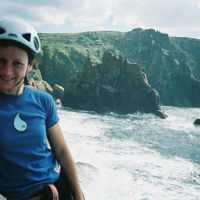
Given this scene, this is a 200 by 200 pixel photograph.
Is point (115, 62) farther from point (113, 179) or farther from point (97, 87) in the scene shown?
point (113, 179)

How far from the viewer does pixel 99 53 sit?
19412 centimetres

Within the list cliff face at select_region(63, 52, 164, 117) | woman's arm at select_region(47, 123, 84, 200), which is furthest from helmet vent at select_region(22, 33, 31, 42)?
cliff face at select_region(63, 52, 164, 117)

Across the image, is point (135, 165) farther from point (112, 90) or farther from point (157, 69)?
point (157, 69)

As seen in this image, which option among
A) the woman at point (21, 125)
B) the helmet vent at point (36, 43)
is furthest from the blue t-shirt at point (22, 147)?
the helmet vent at point (36, 43)

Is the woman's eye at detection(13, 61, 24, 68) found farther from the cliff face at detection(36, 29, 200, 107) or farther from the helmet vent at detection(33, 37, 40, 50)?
the cliff face at detection(36, 29, 200, 107)

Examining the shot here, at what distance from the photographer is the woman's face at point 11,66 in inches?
123

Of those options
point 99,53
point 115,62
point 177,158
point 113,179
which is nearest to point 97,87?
point 115,62

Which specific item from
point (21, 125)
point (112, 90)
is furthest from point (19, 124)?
Result: point (112, 90)

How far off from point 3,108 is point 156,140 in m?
50.0

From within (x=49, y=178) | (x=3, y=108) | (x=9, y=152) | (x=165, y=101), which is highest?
(x=3, y=108)

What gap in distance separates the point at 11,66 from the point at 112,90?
100478 millimetres

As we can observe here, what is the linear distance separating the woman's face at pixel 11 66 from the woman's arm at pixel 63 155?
588mm

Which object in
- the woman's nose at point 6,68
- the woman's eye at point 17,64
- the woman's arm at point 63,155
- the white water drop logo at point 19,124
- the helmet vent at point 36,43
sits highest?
the helmet vent at point 36,43

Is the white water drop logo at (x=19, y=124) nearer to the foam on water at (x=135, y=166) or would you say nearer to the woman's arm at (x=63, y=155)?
the woman's arm at (x=63, y=155)
